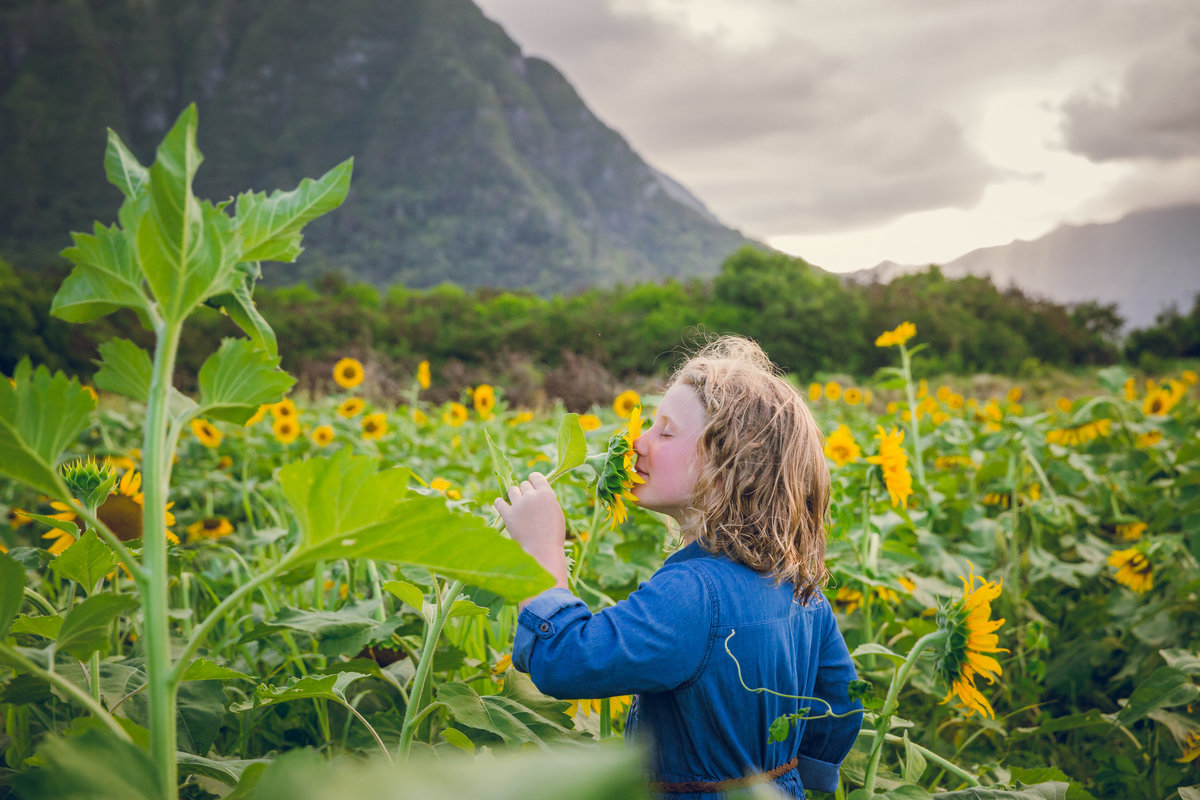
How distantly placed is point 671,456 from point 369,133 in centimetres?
10658

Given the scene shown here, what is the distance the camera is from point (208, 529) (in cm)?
281

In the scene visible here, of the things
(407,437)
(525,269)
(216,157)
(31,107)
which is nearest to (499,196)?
(525,269)

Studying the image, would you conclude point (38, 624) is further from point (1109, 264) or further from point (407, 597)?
point (1109, 264)

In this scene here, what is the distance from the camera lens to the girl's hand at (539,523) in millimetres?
1005

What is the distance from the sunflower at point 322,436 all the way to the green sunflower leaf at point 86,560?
284cm

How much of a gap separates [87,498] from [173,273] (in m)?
0.76

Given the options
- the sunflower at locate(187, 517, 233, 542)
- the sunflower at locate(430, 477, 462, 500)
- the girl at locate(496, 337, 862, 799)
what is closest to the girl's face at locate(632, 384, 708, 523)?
the girl at locate(496, 337, 862, 799)

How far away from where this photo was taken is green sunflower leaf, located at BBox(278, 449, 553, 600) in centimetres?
52

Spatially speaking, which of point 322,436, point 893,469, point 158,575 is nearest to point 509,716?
point 158,575

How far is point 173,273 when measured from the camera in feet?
1.87

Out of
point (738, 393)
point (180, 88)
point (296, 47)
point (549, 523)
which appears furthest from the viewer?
point (296, 47)

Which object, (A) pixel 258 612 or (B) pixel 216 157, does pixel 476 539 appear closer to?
(A) pixel 258 612

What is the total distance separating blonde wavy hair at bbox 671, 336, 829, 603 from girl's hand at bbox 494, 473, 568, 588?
0.91ft

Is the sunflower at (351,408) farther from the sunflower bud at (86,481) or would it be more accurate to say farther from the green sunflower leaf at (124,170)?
the green sunflower leaf at (124,170)
